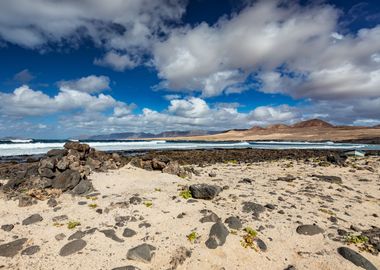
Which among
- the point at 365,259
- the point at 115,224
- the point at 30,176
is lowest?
the point at 365,259

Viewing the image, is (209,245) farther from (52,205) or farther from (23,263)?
(52,205)

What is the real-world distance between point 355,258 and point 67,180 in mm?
10963

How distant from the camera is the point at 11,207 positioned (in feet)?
32.9

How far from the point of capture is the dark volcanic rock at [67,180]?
11.8 metres

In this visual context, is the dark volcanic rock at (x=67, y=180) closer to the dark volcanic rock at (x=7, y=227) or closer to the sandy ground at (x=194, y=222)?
the sandy ground at (x=194, y=222)

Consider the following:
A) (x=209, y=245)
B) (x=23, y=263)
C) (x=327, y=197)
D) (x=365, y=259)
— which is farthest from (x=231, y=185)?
(x=23, y=263)

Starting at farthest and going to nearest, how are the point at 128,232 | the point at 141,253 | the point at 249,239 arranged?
the point at 128,232, the point at 249,239, the point at 141,253

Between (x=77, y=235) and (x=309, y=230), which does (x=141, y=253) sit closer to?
(x=77, y=235)

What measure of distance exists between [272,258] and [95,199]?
7161 mm

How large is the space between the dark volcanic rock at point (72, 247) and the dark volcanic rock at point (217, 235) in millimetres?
3544

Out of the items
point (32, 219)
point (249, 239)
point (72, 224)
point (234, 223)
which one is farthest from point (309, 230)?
point (32, 219)

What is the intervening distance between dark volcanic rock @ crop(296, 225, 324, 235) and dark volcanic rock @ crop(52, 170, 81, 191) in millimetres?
9241

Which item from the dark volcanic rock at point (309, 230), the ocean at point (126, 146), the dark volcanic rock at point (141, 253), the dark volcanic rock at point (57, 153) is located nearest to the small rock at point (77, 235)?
the dark volcanic rock at point (141, 253)

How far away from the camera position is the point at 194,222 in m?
9.03
